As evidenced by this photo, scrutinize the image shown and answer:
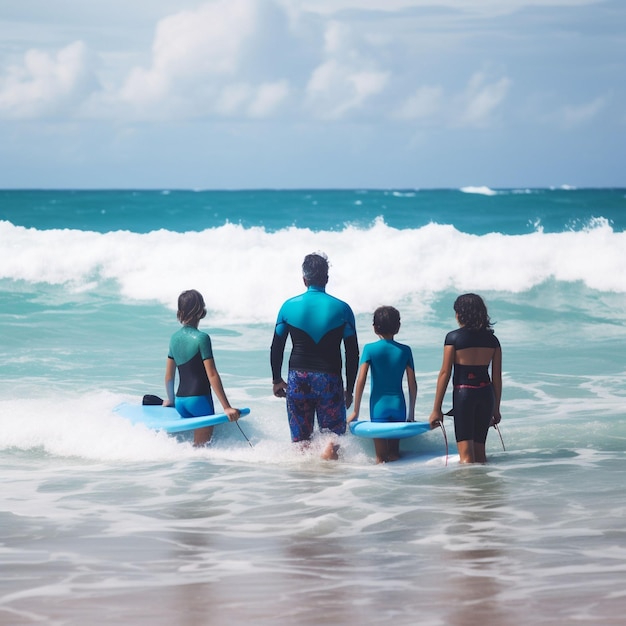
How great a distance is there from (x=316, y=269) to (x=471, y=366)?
4.02 ft

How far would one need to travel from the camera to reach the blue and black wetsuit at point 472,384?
640 cm

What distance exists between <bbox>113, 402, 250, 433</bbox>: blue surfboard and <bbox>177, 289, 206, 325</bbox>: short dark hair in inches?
27.9

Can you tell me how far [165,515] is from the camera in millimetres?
5746

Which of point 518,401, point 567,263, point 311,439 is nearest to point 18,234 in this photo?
point 567,263

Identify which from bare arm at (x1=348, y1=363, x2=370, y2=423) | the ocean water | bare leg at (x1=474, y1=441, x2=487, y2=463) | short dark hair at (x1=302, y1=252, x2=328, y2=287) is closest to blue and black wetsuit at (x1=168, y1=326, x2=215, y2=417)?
the ocean water

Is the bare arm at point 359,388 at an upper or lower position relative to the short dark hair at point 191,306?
lower

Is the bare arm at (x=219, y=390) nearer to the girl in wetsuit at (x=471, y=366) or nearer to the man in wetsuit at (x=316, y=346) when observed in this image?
the man in wetsuit at (x=316, y=346)

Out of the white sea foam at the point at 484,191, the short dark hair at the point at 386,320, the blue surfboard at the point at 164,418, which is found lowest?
the blue surfboard at the point at 164,418

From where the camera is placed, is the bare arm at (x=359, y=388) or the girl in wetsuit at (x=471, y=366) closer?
the girl in wetsuit at (x=471, y=366)

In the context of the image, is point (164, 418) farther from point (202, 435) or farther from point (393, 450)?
point (393, 450)

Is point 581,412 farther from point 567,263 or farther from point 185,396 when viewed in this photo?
point 567,263

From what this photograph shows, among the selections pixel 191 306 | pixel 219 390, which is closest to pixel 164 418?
pixel 219 390

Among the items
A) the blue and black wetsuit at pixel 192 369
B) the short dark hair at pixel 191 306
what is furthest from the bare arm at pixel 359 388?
the short dark hair at pixel 191 306

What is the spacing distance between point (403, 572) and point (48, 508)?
2.39m
